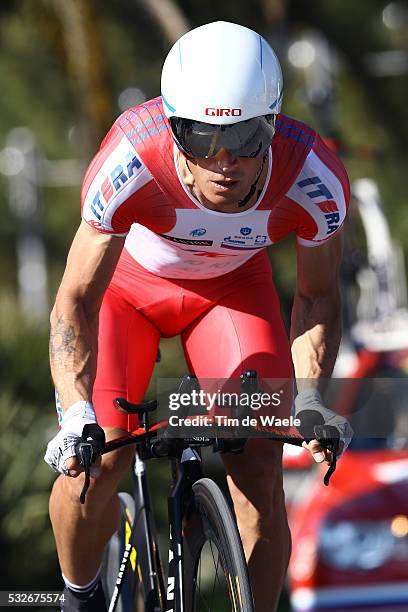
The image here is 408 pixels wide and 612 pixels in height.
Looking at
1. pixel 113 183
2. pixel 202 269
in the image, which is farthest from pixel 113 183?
pixel 202 269

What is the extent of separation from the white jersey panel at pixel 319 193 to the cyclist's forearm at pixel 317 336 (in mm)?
286

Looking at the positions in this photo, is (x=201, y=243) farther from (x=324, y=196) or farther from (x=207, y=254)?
(x=324, y=196)

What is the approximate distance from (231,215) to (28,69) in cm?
1854

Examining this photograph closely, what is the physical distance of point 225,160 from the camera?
3.78 meters

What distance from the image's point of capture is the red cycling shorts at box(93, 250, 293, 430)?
168 inches

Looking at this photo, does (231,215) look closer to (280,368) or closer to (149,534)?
(280,368)

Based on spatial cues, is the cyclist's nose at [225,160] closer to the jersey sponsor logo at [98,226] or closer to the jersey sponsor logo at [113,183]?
the jersey sponsor logo at [113,183]

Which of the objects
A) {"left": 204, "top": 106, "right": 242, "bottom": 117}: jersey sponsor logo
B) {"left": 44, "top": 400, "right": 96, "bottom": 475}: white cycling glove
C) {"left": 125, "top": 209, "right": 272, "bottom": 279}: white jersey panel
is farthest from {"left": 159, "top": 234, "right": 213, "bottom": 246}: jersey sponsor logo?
{"left": 44, "top": 400, "right": 96, "bottom": 475}: white cycling glove

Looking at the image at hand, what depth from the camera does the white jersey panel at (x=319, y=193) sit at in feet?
→ 13.3

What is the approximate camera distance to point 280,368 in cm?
427

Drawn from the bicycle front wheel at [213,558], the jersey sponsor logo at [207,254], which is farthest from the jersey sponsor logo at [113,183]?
the bicycle front wheel at [213,558]

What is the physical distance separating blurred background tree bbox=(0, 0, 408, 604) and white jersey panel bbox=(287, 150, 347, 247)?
483 centimetres

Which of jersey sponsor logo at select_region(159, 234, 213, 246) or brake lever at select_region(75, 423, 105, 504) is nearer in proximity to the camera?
brake lever at select_region(75, 423, 105, 504)

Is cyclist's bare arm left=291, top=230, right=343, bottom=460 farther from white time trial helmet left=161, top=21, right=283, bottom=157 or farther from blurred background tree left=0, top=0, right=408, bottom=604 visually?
blurred background tree left=0, top=0, right=408, bottom=604
